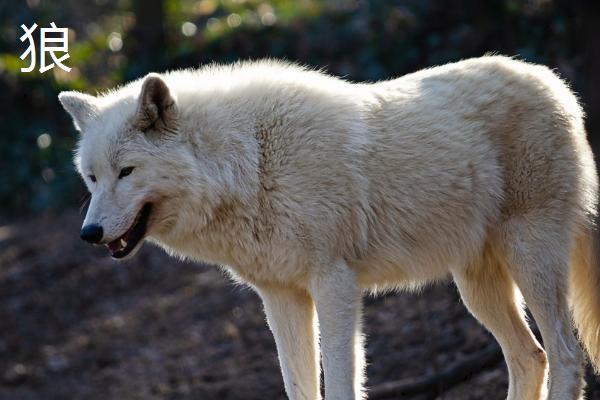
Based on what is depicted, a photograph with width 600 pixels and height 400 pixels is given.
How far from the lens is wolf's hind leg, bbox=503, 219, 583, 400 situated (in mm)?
4980

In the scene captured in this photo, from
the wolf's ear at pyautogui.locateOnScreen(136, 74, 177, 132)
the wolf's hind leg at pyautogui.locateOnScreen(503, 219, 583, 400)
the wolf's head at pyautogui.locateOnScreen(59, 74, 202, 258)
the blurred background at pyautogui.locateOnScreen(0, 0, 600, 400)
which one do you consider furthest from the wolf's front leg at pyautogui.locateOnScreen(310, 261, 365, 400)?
the blurred background at pyautogui.locateOnScreen(0, 0, 600, 400)

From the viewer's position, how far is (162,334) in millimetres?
9172

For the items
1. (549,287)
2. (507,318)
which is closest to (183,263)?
(507,318)

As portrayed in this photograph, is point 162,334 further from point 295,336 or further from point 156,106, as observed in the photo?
point 156,106

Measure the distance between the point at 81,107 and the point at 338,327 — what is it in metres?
1.80

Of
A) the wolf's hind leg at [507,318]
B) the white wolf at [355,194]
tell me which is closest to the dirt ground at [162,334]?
the wolf's hind leg at [507,318]

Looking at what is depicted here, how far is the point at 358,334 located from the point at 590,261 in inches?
59.6

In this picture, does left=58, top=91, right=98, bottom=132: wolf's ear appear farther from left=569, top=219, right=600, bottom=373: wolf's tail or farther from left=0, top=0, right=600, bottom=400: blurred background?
left=569, top=219, right=600, bottom=373: wolf's tail

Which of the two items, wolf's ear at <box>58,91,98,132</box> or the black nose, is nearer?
the black nose

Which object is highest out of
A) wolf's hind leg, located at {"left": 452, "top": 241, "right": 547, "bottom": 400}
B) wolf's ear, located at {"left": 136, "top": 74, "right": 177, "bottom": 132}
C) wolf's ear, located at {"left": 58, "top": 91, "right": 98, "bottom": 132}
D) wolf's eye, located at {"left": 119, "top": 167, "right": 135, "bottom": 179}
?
wolf's ear, located at {"left": 136, "top": 74, "right": 177, "bottom": 132}

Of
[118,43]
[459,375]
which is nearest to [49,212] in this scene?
[118,43]

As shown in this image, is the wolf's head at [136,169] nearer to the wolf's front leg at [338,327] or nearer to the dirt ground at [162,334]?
the wolf's front leg at [338,327]

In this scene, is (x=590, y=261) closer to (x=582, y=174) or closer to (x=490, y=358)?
(x=582, y=174)

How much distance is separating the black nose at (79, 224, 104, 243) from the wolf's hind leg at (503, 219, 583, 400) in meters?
2.14
